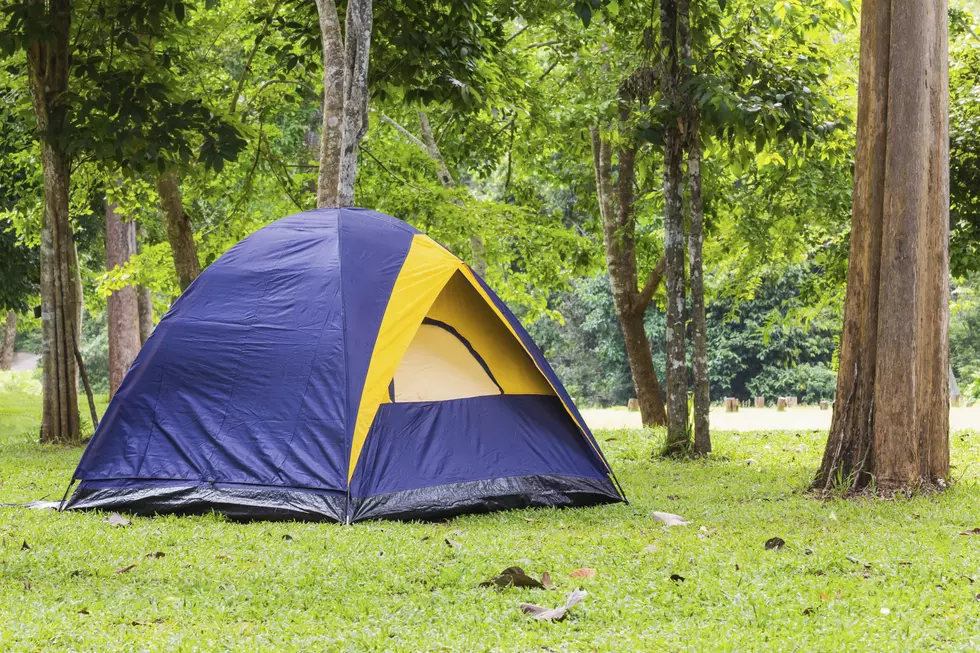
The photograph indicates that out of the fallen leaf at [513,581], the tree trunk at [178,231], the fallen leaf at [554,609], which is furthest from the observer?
the tree trunk at [178,231]

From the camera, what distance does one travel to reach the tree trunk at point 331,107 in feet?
33.4

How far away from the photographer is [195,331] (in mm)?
7098

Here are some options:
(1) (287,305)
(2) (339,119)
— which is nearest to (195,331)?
(1) (287,305)

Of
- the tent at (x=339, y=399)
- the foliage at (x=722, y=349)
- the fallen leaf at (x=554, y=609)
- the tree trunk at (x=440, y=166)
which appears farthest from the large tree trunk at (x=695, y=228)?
the foliage at (x=722, y=349)

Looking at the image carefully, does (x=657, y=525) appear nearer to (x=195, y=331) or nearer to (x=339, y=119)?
(x=195, y=331)

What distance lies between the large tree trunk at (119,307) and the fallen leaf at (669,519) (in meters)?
12.3

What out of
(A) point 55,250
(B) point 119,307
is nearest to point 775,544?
(A) point 55,250

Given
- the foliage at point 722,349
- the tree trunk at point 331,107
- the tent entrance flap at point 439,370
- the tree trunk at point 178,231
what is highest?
the tree trunk at point 331,107

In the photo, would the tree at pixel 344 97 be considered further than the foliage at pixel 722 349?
No

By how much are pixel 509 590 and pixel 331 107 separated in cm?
702

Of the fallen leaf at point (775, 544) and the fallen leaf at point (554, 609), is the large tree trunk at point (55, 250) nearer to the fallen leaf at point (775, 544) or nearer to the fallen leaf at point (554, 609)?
the fallen leaf at point (775, 544)

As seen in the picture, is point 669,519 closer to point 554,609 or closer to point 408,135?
point 554,609

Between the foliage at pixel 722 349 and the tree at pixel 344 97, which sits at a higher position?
the tree at pixel 344 97

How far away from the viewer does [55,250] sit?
11.5 meters
